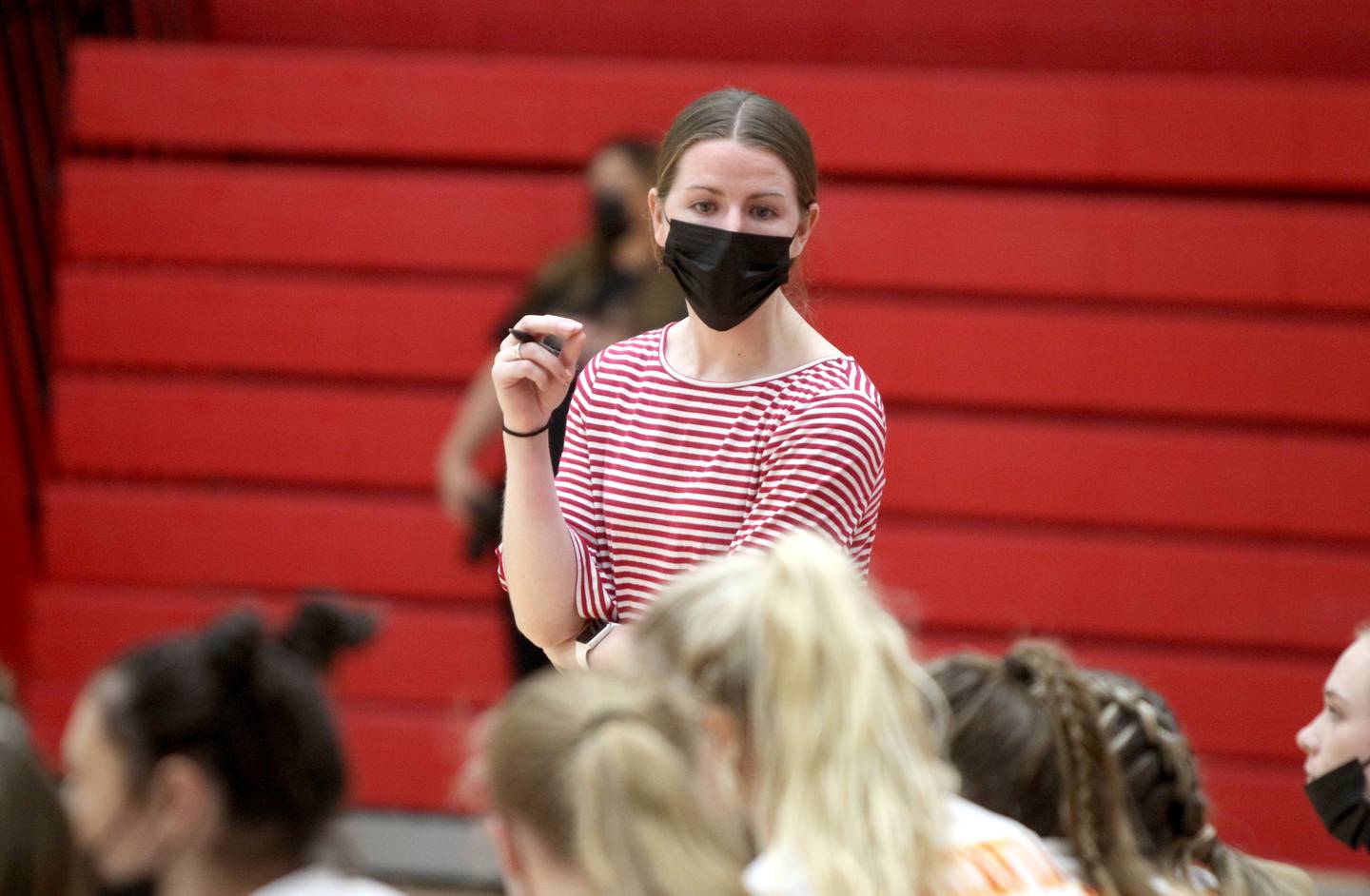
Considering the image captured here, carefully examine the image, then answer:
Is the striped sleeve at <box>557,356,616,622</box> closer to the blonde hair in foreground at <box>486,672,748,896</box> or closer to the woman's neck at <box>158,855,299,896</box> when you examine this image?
the blonde hair in foreground at <box>486,672,748,896</box>

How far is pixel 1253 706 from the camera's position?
3.74 meters

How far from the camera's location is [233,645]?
1397 mm

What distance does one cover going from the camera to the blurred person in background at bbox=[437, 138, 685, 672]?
3.35 metres

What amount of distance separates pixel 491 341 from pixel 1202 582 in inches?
62.7

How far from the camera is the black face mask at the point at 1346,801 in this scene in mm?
1950

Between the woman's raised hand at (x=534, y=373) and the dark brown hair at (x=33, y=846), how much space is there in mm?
551

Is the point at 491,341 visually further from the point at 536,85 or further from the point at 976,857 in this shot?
the point at 976,857

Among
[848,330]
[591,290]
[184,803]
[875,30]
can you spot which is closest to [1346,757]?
[184,803]

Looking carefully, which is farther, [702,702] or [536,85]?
[536,85]

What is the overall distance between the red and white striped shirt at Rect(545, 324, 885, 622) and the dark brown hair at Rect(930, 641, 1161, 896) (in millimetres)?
199

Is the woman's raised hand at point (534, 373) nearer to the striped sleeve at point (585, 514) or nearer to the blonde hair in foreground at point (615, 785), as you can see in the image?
the striped sleeve at point (585, 514)

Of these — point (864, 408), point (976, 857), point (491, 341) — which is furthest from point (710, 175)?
point (491, 341)

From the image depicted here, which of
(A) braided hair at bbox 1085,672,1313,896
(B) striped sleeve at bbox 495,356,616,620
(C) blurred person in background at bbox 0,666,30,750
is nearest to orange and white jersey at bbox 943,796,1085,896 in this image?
(A) braided hair at bbox 1085,672,1313,896

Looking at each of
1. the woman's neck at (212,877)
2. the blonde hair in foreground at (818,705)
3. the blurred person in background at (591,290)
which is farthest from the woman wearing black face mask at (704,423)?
the blurred person in background at (591,290)
